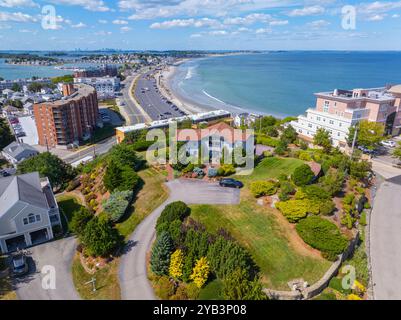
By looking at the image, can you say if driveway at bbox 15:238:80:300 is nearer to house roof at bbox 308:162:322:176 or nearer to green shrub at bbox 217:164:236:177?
green shrub at bbox 217:164:236:177

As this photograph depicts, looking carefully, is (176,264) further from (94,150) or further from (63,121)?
(63,121)

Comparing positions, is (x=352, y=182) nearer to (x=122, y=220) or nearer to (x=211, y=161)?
(x=211, y=161)

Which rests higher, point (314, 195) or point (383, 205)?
point (314, 195)

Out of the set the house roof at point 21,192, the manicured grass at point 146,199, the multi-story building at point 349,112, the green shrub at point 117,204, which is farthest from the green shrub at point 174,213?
the multi-story building at point 349,112

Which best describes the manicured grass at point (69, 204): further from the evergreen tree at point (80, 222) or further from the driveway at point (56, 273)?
the evergreen tree at point (80, 222)

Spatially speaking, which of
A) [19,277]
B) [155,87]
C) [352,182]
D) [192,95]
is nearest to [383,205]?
[352,182]

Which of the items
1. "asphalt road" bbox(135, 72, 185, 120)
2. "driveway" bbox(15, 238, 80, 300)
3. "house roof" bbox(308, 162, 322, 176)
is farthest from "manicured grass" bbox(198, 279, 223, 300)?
"asphalt road" bbox(135, 72, 185, 120)
